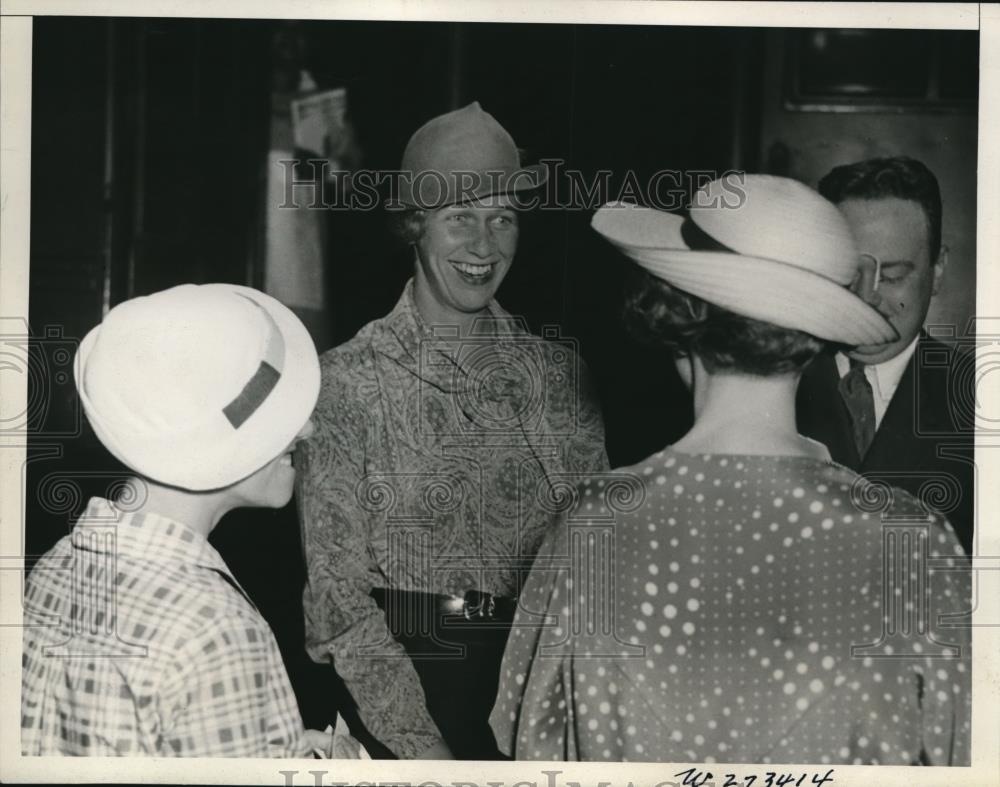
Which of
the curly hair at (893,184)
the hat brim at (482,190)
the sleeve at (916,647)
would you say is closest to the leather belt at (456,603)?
the sleeve at (916,647)

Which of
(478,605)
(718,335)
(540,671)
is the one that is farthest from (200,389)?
(718,335)

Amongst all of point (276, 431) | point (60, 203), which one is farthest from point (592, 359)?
point (60, 203)

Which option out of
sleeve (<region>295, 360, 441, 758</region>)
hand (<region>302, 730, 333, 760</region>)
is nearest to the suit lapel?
sleeve (<region>295, 360, 441, 758</region>)

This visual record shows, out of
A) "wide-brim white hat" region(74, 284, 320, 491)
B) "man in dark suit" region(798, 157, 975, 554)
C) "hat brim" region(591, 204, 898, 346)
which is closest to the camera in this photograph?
"wide-brim white hat" region(74, 284, 320, 491)

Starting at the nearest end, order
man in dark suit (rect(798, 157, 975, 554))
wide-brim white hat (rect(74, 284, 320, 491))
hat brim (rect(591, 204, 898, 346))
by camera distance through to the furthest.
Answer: wide-brim white hat (rect(74, 284, 320, 491))
hat brim (rect(591, 204, 898, 346))
man in dark suit (rect(798, 157, 975, 554))

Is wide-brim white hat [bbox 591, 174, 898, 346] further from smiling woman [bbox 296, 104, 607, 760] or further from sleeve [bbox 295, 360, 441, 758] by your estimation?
sleeve [bbox 295, 360, 441, 758]

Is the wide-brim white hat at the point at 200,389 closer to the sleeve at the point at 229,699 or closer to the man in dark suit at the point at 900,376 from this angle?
the sleeve at the point at 229,699

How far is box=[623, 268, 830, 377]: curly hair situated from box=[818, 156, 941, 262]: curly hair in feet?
1.13

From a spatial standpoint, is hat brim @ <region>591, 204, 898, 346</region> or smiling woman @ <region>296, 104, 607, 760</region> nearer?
hat brim @ <region>591, 204, 898, 346</region>

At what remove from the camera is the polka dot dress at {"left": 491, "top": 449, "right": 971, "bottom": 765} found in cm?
244

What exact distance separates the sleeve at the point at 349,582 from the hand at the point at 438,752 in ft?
0.04

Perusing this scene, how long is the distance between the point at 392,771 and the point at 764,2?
190 centimetres

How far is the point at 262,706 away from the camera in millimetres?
2350

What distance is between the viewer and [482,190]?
100 inches
